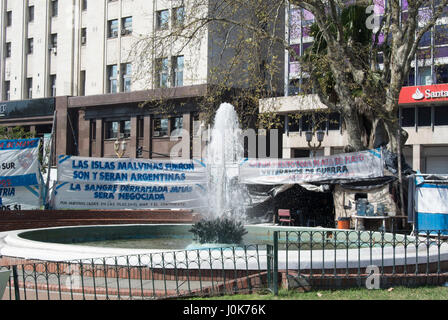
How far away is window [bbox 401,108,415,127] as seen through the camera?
3447 centimetres

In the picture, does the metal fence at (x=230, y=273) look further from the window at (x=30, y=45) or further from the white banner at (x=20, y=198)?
the window at (x=30, y=45)

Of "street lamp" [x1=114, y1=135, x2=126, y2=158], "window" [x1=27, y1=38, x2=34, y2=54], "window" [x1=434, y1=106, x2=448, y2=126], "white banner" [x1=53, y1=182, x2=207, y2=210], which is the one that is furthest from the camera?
"window" [x1=27, y1=38, x2=34, y2=54]

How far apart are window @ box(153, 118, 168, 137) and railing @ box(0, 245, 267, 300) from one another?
1131 inches

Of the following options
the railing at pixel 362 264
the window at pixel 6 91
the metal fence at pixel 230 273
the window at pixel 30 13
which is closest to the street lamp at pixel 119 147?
the window at pixel 6 91

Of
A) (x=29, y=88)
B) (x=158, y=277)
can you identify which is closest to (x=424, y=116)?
(x=158, y=277)

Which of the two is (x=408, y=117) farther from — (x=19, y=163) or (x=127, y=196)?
(x=19, y=163)

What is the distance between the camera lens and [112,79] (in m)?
39.7

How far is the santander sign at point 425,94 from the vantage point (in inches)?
1259

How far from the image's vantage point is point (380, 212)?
16891 millimetres

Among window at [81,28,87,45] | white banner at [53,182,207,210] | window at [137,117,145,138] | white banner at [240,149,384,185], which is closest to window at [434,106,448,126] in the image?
white banner at [240,149,384,185]

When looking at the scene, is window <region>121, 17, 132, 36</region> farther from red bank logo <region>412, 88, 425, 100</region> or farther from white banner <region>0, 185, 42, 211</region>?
white banner <region>0, 185, 42, 211</region>

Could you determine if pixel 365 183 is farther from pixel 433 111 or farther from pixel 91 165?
pixel 433 111
